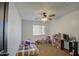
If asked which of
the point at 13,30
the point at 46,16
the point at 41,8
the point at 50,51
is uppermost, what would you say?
the point at 41,8

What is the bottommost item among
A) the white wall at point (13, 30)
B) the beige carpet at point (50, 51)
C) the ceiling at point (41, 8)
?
the beige carpet at point (50, 51)

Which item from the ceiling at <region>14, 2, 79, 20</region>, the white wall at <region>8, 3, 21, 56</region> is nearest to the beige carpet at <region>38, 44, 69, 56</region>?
the white wall at <region>8, 3, 21, 56</region>

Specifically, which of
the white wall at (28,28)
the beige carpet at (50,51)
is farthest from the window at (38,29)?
the beige carpet at (50,51)

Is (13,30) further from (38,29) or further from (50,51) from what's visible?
(50,51)

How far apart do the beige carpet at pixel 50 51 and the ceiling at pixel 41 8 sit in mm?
458

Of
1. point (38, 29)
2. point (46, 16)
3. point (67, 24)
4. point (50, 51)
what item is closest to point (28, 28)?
point (38, 29)

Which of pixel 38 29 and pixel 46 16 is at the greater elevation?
pixel 46 16

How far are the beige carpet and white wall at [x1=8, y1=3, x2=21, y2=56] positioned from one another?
36cm

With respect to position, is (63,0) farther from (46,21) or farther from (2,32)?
(2,32)

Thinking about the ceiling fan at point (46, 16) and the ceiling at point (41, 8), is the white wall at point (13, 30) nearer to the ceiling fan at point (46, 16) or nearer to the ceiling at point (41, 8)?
the ceiling at point (41, 8)

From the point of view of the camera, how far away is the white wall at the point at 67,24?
64.7 inches

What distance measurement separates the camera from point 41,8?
1650mm

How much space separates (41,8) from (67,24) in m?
0.46

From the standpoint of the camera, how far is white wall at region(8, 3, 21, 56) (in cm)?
157
